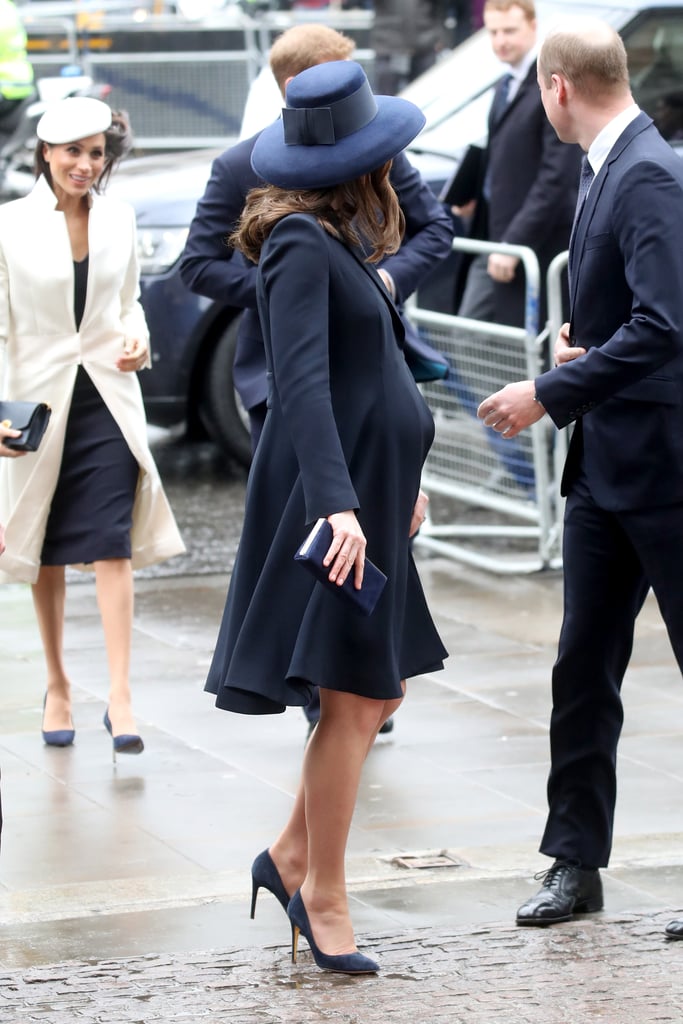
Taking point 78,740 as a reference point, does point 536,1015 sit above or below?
above

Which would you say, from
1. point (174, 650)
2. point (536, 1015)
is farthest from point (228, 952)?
point (174, 650)

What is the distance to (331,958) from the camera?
443cm

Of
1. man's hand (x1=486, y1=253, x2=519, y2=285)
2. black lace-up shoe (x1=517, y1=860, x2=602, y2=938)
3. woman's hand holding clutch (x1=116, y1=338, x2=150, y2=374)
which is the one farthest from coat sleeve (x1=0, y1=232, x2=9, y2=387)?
man's hand (x1=486, y1=253, x2=519, y2=285)

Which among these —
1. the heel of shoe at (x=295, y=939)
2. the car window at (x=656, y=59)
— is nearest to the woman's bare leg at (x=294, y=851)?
the heel of shoe at (x=295, y=939)

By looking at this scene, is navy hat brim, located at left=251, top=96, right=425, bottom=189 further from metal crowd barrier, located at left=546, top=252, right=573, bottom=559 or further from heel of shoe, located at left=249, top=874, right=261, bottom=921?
metal crowd barrier, located at left=546, top=252, right=573, bottom=559

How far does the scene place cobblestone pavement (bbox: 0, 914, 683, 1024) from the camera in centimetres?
418

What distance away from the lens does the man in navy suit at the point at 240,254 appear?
19.5 feet

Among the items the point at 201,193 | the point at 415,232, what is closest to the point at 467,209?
the point at 201,193

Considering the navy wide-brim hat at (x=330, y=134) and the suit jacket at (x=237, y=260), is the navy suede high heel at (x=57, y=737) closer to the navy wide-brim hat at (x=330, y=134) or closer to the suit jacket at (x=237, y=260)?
the suit jacket at (x=237, y=260)

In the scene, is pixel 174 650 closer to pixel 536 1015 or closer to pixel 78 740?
pixel 78 740

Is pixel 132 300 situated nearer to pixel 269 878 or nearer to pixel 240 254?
pixel 240 254

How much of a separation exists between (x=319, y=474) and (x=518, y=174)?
202 inches

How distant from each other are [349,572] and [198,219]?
227 cm

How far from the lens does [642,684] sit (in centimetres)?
701
